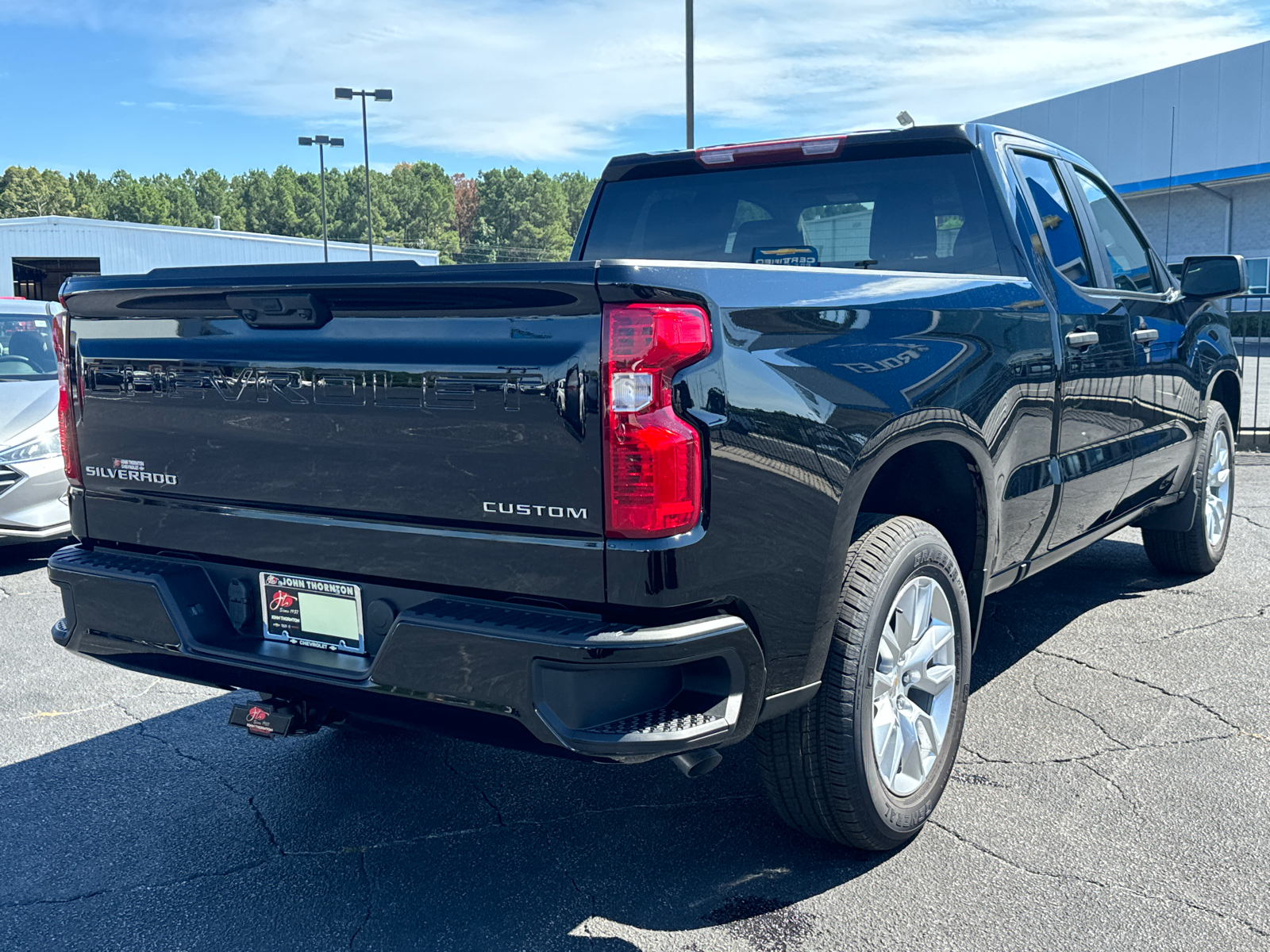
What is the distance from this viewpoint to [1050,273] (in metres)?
3.93

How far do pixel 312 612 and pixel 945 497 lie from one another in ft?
6.21

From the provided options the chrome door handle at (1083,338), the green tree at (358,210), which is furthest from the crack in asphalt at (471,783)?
the green tree at (358,210)

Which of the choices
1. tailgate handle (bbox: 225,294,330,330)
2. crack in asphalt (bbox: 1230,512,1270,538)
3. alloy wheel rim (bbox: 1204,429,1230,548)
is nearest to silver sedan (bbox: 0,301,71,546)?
tailgate handle (bbox: 225,294,330,330)

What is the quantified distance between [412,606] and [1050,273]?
8.42 feet

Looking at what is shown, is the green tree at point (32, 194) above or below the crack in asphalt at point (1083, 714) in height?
above

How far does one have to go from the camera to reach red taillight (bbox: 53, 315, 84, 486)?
3182mm

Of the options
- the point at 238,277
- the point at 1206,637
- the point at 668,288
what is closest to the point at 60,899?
the point at 238,277

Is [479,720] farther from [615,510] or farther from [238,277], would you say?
[238,277]

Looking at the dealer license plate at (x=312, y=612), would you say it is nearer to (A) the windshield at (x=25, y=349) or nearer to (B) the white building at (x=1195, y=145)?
(A) the windshield at (x=25, y=349)

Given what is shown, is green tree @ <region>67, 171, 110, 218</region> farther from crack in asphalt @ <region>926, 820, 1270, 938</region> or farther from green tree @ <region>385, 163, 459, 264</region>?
crack in asphalt @ <region>926, 820, 1270, 938</region>

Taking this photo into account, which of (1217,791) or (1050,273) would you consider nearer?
(1217,791)

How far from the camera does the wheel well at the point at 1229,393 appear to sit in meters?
5.96

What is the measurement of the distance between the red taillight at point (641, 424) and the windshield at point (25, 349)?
6578 millimetres

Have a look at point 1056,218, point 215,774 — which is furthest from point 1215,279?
point 215,774
